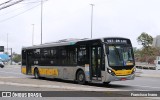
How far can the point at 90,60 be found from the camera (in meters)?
22.5

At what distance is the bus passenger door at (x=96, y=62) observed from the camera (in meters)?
21.8

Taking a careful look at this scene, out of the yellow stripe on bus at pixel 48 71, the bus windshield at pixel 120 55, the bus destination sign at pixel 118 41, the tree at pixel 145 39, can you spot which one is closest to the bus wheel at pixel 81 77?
the bus windshield at pixel 120 55

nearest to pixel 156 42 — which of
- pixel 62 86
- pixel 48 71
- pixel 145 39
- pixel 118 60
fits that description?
pixel 145 39

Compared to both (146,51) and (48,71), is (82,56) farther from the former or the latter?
A: (146,51)

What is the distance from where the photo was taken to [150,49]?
113188 millimetres

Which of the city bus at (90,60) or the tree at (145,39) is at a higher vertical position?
the tree at (145,39)

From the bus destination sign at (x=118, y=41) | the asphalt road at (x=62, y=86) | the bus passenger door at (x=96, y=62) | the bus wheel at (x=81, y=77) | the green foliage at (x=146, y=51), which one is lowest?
the asphalt road at (x=62, y=86)

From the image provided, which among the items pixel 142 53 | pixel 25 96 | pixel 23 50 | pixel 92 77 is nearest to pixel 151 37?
pixel 142 53

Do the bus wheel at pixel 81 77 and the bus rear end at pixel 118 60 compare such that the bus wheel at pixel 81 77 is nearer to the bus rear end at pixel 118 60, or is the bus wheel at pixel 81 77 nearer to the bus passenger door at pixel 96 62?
the bus passenger door at pixel 96 62

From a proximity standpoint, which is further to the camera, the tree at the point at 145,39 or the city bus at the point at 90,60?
the tree at the point at 145,39

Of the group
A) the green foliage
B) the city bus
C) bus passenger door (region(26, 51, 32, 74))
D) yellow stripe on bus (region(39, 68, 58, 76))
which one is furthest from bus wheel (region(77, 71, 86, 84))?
the green foliage

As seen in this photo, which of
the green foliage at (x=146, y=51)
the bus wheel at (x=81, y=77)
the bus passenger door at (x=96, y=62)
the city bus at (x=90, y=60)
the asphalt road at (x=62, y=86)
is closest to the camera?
the asphalt road at (x=62, y=86)

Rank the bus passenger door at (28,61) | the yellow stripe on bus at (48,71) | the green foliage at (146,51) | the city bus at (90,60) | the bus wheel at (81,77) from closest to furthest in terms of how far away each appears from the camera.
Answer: the city bus at (90,60), the bus wheel at (81,77), the yellow stripe on bus at (48,71), the bus passenger door at (28,61), the green foliage at (146,51)

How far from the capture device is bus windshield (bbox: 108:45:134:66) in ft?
69.6
